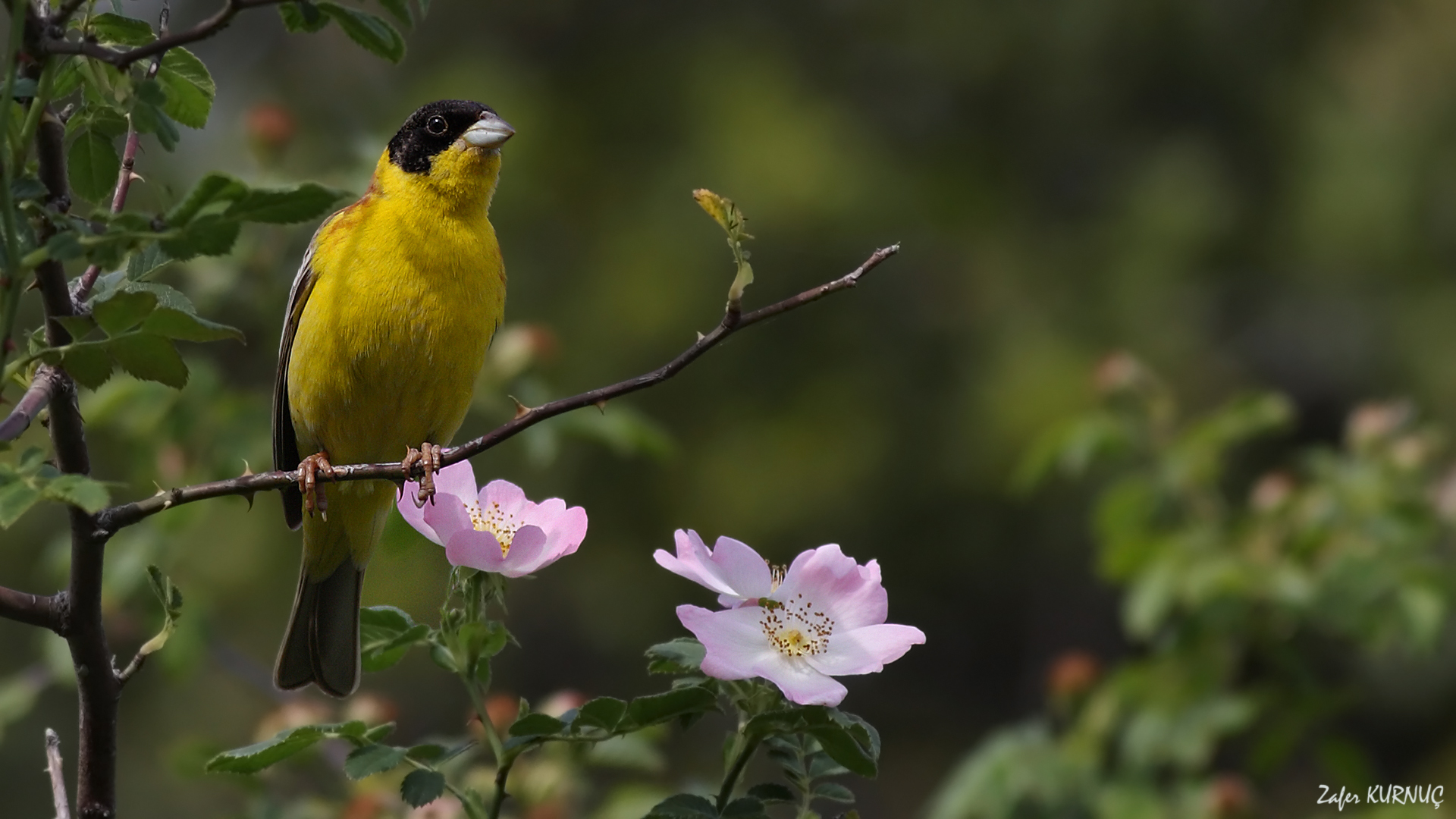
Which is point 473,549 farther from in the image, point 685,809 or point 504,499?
point 685,809

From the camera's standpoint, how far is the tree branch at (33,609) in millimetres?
1769

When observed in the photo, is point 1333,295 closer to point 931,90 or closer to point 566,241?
point 931,90

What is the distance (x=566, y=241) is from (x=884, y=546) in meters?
3.57

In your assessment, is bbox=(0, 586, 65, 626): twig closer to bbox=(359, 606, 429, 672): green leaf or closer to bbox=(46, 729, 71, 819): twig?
bbox=(46, 729, 71, 819): twig

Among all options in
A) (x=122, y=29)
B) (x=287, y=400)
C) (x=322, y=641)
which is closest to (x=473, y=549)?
(x=122, y=29)

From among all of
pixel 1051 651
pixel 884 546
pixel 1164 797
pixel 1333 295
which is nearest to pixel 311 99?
pixel 884 546

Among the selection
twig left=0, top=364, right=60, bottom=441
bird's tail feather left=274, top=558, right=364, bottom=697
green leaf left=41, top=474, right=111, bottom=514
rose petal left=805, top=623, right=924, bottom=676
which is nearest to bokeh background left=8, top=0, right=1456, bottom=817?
bird's tail feather left=274, top=558, right=364, bottom=697

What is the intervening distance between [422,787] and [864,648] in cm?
60

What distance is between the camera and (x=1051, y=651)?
12352 millimetres

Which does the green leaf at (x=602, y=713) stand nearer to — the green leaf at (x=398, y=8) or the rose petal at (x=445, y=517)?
the rose petal at (x=445, y=517)

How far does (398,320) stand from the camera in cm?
340

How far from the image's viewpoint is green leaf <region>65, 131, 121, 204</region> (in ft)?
6.43

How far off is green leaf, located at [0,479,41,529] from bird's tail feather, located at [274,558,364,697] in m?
1.68

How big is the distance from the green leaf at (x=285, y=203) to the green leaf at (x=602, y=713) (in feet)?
2.20
